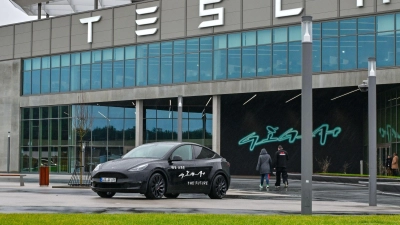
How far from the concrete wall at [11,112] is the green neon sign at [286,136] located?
1829 centimetres

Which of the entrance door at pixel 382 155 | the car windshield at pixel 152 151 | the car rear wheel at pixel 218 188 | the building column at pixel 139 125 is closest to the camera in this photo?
the car windshield at pixel 152 151

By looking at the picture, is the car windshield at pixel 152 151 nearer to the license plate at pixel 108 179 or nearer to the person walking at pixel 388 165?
the license plate at pixel 108 179

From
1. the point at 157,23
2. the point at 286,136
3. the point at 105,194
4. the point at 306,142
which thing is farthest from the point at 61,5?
the point at 306,142

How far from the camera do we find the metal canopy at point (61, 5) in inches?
2400

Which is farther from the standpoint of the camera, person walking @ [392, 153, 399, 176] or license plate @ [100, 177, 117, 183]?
person walking @ [392, 153, 399, 176]

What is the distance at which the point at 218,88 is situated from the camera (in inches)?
2012

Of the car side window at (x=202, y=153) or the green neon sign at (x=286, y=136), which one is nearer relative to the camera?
the car side window at (x=202, y=153)

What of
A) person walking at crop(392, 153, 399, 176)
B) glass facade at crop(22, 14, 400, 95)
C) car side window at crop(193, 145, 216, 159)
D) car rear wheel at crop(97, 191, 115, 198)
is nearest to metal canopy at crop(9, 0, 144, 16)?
glass facade at crop(22, 14, 400, 95)

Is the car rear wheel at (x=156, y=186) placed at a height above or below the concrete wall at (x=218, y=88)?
below

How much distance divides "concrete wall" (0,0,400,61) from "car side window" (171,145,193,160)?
24.6 metres

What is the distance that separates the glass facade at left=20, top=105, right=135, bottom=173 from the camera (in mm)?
59000

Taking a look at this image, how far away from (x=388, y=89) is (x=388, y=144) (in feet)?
10.5

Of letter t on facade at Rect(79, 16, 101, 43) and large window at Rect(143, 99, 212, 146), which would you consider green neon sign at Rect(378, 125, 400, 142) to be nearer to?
large window at Rect(143, 99, 212, 146)

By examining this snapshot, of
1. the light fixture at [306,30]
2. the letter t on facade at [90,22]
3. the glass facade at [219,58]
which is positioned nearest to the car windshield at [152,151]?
the light fixture at [306,30]
